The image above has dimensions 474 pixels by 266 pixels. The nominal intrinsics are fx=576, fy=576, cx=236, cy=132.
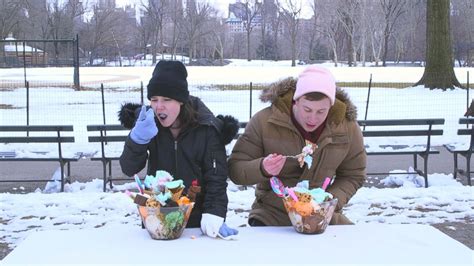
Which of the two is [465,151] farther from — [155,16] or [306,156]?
[155,16]

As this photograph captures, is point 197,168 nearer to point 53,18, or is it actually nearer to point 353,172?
point 353,172

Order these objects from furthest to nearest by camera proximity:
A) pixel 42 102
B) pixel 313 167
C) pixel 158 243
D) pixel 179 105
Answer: pixel 42 102 → pixel 313 167 → pixel 179 105 → pixel 158 243

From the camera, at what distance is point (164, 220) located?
2643 millimetres

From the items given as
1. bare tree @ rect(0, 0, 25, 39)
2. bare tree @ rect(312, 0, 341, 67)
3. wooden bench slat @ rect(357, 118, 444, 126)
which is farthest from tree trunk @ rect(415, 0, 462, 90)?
bare tree @ rect(0, 0, 25, 39)

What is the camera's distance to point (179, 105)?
298cm

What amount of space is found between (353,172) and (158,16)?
2453 inches

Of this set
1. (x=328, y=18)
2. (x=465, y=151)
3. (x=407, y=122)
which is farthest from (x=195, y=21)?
(x=465, y=151)

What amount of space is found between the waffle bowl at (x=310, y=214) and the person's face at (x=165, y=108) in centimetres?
72

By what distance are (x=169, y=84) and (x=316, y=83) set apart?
749 millimetres

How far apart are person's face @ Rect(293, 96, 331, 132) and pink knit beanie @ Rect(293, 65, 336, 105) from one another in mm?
34

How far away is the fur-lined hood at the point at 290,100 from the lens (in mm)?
3180

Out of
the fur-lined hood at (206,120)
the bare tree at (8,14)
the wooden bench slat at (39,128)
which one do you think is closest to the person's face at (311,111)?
the fur-lined hood at (206,120)

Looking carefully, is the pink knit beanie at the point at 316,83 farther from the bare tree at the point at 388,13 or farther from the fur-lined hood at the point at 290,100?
the bare tree at the point at 388,13

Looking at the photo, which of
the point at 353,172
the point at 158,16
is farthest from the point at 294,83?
the point at 158,16
